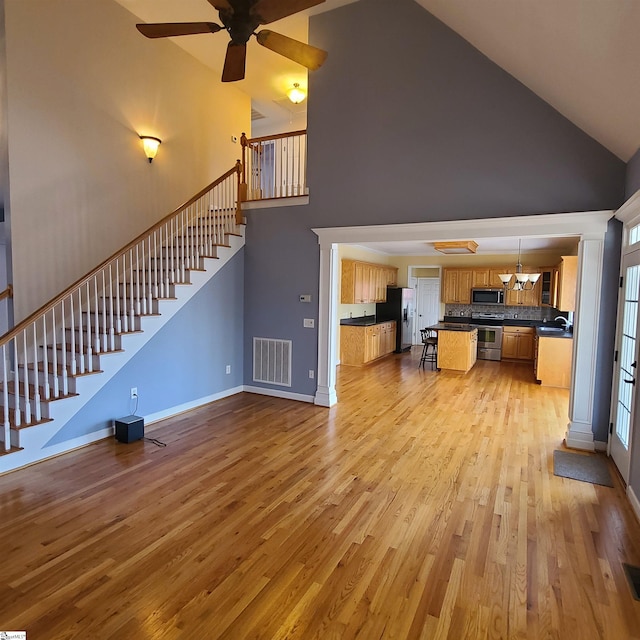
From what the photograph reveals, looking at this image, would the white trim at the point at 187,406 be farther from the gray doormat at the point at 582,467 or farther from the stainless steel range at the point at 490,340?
the stainless steel range at the point at 490,340

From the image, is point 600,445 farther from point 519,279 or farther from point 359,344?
point 359,344

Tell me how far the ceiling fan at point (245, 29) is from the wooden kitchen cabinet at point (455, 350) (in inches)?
235

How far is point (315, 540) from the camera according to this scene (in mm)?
2613

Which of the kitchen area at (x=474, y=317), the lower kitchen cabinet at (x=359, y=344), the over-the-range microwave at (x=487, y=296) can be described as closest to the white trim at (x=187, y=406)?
the lower kitchen cabinet at (x=359, y=344)

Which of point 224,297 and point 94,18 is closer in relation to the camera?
point 94,18

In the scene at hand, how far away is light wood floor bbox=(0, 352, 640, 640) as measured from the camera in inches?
78.2

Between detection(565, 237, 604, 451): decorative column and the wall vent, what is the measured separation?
3500 millimetres

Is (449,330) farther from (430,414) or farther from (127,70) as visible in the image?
(127,70)

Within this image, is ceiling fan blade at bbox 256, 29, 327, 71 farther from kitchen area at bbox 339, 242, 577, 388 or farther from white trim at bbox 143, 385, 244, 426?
kitchen area at bbox 339, 242, 577, 388

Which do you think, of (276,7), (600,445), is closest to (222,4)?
(276,7)

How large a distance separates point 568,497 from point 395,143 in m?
4.07

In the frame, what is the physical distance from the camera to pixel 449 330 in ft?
26.5

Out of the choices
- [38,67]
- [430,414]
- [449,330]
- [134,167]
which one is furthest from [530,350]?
[38,67]

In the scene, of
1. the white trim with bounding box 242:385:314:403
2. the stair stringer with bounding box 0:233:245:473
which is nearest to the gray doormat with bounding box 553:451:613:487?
the white trim with bounding box 242:385:314:403
